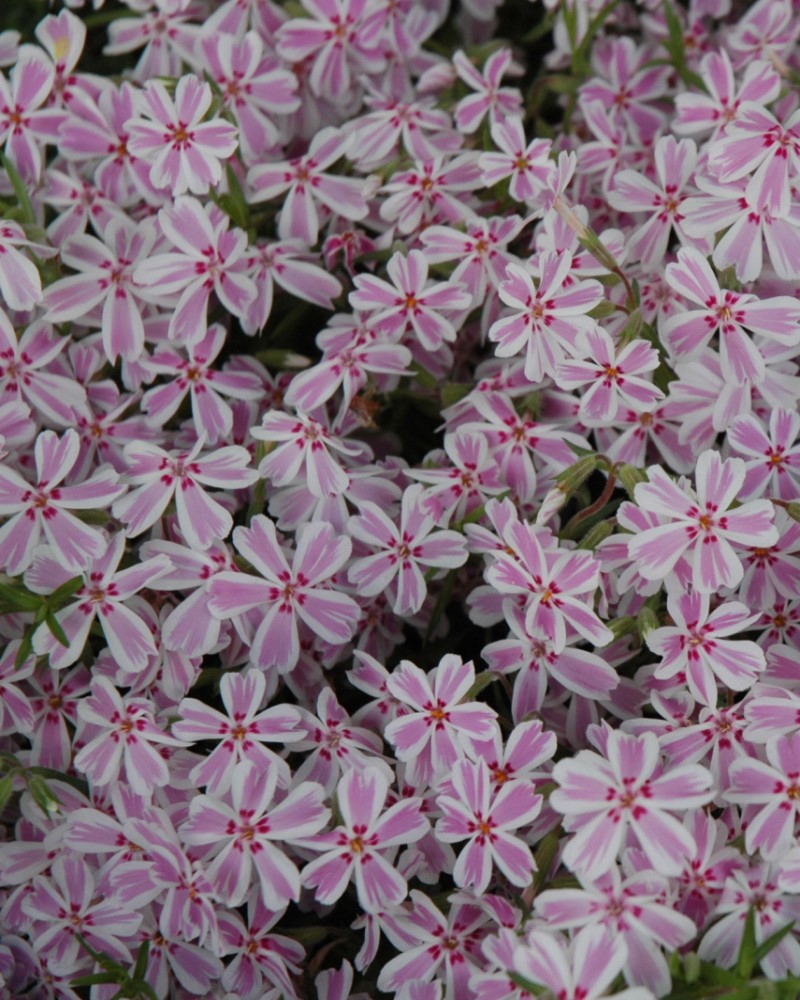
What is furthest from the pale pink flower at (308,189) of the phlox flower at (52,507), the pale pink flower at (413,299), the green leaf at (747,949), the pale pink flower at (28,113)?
the green leaf at (747,949)

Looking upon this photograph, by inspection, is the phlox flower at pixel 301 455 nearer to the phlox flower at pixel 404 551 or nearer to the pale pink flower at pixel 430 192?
the phlox flower at pixel 404 551

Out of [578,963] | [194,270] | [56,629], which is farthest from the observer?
[194,270]

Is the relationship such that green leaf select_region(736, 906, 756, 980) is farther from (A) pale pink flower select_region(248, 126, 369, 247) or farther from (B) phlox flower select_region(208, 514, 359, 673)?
(A) pale pink flower select_region(248, 126, 369, 247)

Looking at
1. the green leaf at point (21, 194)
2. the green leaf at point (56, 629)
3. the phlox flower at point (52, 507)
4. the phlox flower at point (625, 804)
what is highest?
the green leaf at point (21, 194)

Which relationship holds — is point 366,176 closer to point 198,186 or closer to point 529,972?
point 198,186

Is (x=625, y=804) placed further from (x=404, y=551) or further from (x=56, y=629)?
(x=56, y=629)

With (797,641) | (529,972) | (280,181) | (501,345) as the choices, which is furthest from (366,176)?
(529,972)

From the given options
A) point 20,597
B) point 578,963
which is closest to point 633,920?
point 578,963
